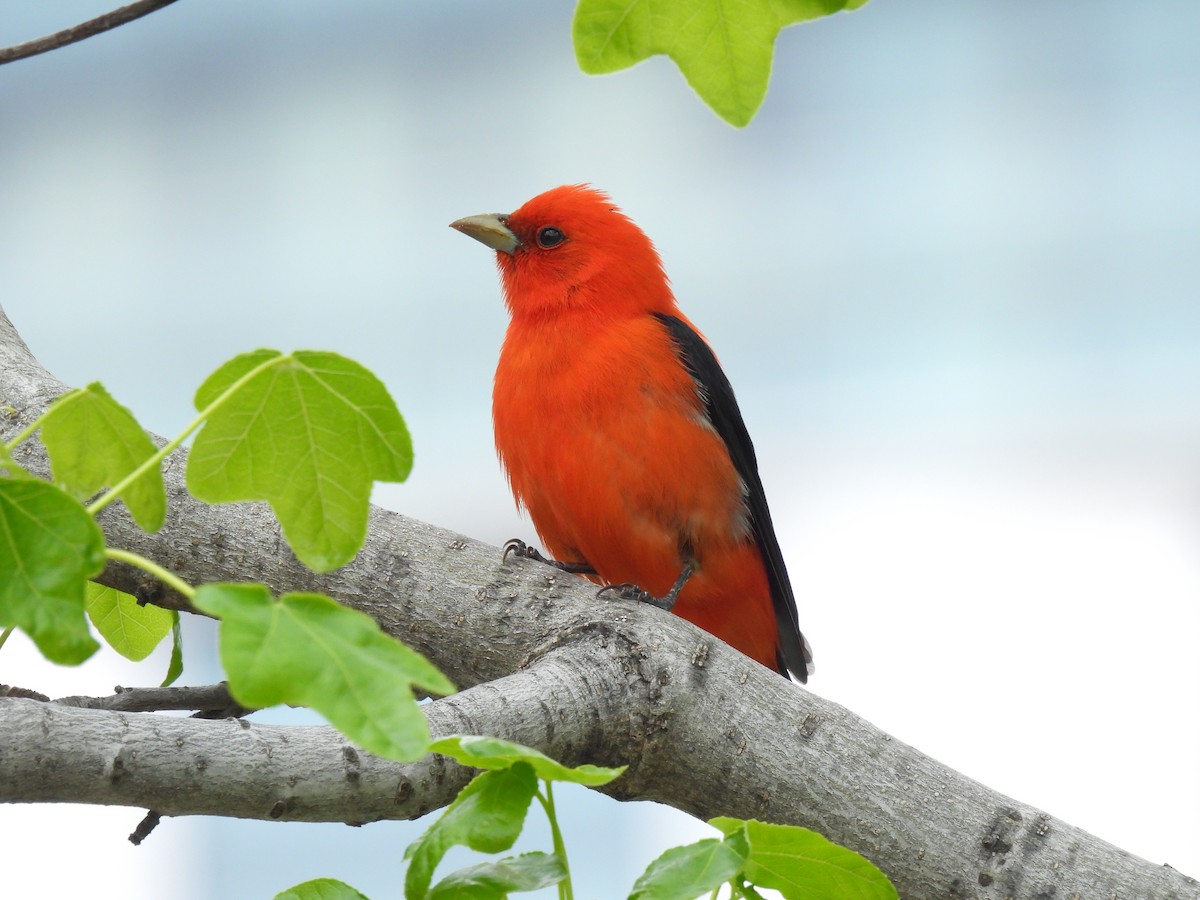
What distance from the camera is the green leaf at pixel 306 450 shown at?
1169 mm

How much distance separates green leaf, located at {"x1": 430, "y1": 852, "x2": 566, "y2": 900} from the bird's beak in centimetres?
242

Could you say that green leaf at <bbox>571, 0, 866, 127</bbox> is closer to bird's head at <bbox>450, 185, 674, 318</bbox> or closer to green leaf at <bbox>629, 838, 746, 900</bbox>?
green leaf at <bbox>629, 838, 746, 900</bbox>

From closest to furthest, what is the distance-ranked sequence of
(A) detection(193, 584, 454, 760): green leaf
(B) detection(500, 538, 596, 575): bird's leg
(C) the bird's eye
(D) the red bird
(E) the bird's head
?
(A) detection(193, 584, 454, 760): green leaf
(B) detection(500, 538, 596, 575): bird's leg
(D) the red bird
(E) the bird's head
(C) the bird's eye

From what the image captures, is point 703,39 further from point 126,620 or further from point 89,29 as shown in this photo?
point 126,620

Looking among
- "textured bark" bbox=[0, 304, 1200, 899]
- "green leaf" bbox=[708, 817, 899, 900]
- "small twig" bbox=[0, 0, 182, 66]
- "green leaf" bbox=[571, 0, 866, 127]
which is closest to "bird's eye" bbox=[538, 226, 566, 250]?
"textured bark" bbox=[0, 304, 1200, 899]

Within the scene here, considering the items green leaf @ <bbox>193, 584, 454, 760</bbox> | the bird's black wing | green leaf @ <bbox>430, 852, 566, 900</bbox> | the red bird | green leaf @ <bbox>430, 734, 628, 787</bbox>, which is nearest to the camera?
green leaf @ <bbox>193, 584, 454, 760</bbox>

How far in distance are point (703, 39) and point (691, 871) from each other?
0.74m

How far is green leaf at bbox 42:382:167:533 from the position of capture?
116 centimetres

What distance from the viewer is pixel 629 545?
2963mm

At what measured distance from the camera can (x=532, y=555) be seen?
266cm

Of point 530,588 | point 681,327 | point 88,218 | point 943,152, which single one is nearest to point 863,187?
point 943,152

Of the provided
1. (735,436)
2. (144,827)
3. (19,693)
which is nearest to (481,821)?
(19,693)

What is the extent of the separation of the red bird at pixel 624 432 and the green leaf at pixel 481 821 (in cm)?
154

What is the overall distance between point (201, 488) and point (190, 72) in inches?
322
